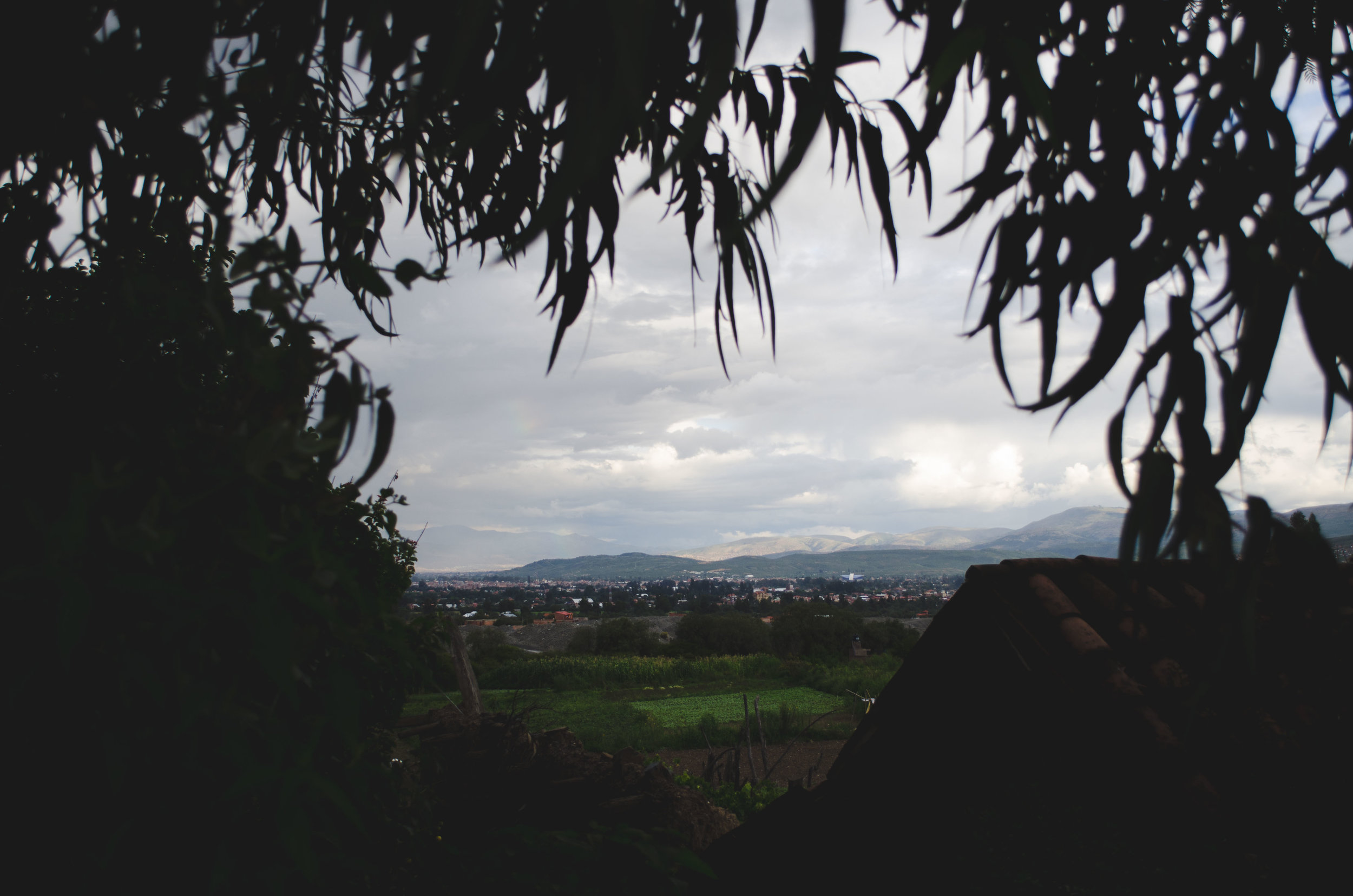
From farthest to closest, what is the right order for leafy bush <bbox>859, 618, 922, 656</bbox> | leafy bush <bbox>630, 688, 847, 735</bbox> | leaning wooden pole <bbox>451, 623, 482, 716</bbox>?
leafy bush <bbox>859, 618, 922, 656</bbox> < leafy bush <bbox>630, 688, 847, 735</bbox> < leaning wooden pole <bbox>451, 623, 482, 716</bbox>

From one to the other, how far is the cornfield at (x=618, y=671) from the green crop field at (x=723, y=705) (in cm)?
396

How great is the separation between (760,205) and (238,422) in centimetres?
76

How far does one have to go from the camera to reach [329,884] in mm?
1265

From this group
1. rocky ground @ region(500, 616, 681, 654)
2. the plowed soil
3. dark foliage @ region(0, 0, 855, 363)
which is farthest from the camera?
rocky ground @ region(500, 616, 681, 654)

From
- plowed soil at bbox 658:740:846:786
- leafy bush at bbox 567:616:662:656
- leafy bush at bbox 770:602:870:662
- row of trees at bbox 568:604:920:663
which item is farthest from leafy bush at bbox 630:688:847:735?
leafy bush at bbox 567:616:662:656

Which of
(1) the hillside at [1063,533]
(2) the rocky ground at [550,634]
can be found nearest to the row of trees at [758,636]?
(2) the rocky ground at [550,634]

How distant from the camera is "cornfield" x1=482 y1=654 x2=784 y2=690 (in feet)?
82.9

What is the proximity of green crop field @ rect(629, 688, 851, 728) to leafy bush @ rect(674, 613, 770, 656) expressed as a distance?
11.3 meters

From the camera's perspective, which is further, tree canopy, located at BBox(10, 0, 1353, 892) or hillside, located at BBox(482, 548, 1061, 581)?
hillside, located at BBox(482, 548, 1061, 581)

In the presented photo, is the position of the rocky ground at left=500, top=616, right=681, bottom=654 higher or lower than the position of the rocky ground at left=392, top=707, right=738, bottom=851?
lower

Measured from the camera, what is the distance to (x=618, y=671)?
87.4ft

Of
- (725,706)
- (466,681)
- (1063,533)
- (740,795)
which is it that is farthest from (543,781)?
(1063,533)

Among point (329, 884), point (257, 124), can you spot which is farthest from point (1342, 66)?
point (329, 884)

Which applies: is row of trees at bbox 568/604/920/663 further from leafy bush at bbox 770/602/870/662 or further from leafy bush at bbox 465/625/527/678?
leafy bush at bbox 465/625/527/678
